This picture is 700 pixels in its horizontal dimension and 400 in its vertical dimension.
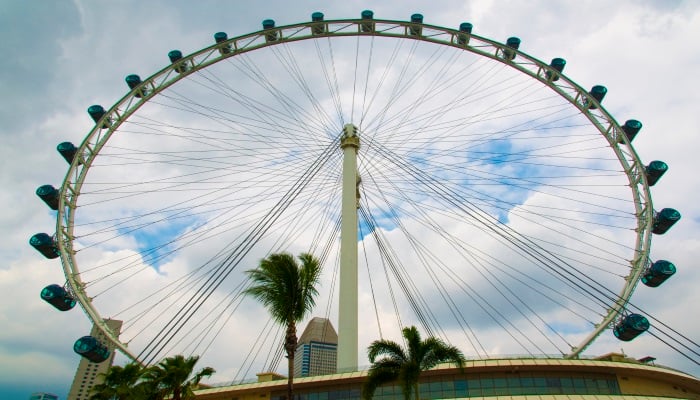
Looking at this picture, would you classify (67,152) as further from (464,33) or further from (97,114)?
(464,33)

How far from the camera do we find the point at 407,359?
27422 millimetres

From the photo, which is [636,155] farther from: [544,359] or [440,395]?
[440,395]

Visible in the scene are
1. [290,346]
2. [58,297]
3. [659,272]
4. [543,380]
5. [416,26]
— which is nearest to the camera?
[290,346]

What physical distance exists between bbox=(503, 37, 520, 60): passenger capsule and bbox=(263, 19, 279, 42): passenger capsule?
22728mm

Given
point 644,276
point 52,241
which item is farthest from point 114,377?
point 644,276

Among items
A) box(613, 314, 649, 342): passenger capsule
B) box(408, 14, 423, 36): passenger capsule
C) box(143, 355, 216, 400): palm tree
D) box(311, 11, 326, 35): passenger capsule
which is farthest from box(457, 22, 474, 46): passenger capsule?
box(143, 355, 216, 400): palm tree

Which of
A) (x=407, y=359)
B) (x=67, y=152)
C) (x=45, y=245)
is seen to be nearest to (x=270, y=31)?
(x=67, y=152)

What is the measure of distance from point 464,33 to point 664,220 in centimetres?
2505

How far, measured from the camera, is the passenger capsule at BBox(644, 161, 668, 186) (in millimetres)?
44344

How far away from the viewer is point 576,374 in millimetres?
33000

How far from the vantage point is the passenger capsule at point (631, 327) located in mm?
38062

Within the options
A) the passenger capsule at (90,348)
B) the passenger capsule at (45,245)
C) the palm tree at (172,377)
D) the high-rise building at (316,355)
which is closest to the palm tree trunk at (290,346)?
the palm tree at (172,377)

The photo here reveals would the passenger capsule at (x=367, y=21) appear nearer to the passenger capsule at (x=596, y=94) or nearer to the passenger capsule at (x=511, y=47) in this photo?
the passenger capsule at (x=511, y=47)

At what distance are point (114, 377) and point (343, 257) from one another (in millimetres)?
17744
